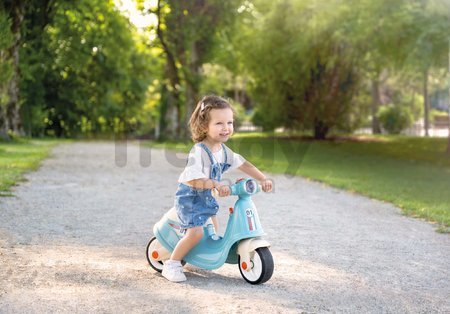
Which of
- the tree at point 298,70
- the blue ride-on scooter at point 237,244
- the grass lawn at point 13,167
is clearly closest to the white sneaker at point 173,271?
the blue ride-on scooter at point 237,244

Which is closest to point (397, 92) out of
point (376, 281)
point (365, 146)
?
point (365, 146)

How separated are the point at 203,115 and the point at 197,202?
0.70 m

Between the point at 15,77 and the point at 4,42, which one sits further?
the point at 15,77

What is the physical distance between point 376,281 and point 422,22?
13.3 m

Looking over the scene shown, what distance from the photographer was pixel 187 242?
530 cm

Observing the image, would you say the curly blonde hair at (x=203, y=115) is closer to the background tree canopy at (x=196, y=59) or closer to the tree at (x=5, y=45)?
the background tree canopy at (x=196, y=59)

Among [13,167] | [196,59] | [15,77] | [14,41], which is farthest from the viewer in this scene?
[196,59]

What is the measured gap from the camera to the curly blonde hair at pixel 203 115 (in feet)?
17.1

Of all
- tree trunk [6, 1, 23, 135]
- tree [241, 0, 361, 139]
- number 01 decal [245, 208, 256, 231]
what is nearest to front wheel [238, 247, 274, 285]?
number 01 decal [245, 208, 256, 231]

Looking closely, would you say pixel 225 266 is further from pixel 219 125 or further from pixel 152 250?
pixel 219 125

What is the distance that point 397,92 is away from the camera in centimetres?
4644

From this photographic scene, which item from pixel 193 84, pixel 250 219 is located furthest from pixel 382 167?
pixel 193 84

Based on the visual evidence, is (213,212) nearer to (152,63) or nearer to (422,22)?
(422,22)

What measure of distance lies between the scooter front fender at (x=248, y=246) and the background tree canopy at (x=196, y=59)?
1298 centimetres
